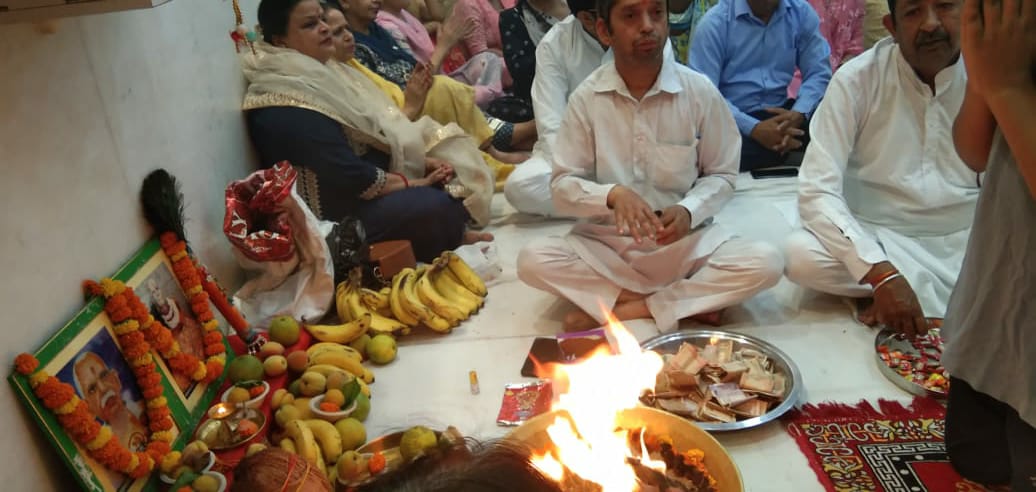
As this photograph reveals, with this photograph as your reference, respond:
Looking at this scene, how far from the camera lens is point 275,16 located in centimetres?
334

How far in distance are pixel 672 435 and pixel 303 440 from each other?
3.33 ft

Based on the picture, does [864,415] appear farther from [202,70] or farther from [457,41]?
[457,41]

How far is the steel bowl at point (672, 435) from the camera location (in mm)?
1701

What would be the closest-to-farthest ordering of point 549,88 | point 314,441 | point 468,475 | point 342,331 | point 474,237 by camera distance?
point 468,475 < point 314,441 < point 342,331 < point 474,237 < point 549,88

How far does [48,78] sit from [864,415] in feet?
8.18

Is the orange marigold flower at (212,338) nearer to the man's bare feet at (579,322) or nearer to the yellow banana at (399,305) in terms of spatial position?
the yellow banana at (399,305)

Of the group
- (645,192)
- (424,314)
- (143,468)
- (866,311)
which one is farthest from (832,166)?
(143,468)

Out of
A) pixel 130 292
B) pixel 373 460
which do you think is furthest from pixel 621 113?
pixel 130 292

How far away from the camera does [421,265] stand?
3305mm

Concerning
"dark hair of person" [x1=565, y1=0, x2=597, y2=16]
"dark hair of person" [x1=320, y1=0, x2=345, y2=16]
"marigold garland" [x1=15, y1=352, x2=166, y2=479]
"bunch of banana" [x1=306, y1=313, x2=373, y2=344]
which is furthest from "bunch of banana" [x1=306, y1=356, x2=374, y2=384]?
"dark hair of person" [x1=565, y1=0, x2=597, y2=16]

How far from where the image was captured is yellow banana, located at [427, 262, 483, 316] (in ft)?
9.84

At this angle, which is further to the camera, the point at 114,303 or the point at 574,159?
the point at 574,159

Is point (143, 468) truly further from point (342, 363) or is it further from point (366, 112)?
point (366, 112)

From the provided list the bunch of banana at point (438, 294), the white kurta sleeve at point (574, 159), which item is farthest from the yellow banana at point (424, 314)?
the white kurta sleeve at point (574, 159)
